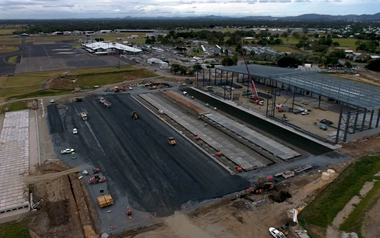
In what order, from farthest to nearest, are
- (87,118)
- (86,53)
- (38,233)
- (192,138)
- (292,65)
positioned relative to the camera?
(86,53)
(292,65)
(87,118)
(192,138)
(38,233)

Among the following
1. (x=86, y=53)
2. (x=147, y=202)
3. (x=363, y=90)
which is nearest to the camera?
(x=147, y=202)

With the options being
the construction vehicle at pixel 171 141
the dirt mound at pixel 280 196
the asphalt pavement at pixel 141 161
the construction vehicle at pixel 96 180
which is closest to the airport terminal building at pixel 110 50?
the asphalt pavement at pixel 141 161

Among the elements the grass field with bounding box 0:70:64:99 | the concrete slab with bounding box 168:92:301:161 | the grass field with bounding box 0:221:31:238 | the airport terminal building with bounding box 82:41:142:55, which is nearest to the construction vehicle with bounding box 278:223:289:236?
the concrete slab with bounding box 168:92:301:161

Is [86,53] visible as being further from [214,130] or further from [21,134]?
[214,130]

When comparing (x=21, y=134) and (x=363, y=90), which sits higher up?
(x=363, y=90)

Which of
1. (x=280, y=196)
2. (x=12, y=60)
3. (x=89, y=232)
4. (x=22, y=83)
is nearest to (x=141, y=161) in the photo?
(x=89, y=232)

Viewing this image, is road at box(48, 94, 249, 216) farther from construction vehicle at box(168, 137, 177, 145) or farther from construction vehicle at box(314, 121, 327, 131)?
construction vehicle at box(314, 121, 327, 131)

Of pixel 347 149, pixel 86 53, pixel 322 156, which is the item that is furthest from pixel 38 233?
pixel 86 53

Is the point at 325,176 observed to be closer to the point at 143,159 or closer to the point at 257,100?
the point at 143,159

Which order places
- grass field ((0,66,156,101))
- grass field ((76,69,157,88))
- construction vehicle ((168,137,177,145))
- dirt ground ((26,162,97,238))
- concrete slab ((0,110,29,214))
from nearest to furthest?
dirt ground ((26,162,97,238))
concrete slab ((0,110,29,214))
construction vehicle ((168,137,177,145))
grass field ((0,66,156,101))
grass field ((76,69,157,88))
